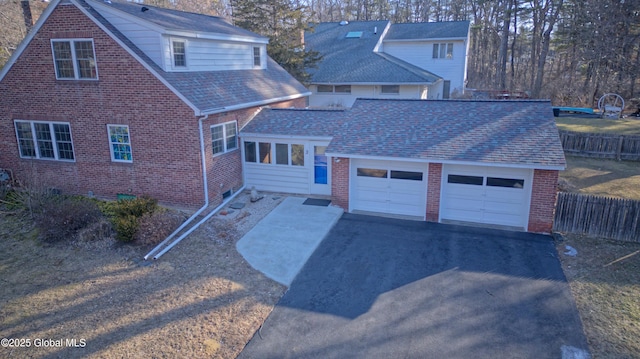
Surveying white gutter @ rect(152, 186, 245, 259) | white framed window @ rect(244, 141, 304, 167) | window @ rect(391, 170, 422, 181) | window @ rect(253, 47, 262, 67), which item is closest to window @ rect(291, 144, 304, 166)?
white framed window @ rect(244, 141, 304, 167)

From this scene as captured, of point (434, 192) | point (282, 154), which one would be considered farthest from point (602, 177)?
point (282, 154)

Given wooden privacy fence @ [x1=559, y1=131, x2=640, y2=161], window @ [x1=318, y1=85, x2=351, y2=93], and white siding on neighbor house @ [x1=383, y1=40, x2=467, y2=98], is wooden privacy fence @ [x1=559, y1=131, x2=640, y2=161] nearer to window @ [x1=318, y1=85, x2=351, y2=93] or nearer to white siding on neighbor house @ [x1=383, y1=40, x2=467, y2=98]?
white siding on neighbor house @ [x1=383, y1=40, x2=467, y2=98]

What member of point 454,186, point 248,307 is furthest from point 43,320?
point 454,186

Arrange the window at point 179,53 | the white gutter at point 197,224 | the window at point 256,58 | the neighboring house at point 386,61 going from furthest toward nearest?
the neighboring house at point 386,61, the window at point 256,58, the window at point 179,53, the white gutter at point 197,224

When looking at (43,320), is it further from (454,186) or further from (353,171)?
(454,186)

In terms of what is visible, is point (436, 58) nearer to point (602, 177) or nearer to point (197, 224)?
point (602, 177)

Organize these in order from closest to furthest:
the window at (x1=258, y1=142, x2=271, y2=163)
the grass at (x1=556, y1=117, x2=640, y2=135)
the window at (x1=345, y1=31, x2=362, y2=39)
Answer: the window at (x1=258, y1=142, x2=271, y2=163) → the grass at (x1=556, y1=117, x2=640, y2=135) → the window at (x1=345, y1=31, x2=362, y2=39)

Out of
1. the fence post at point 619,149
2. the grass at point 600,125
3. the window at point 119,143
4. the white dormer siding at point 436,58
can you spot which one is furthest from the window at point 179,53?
the white dormer siding at point 436,58

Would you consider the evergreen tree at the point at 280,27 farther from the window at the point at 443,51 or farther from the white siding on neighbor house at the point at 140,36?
the window at the point at 443,51
